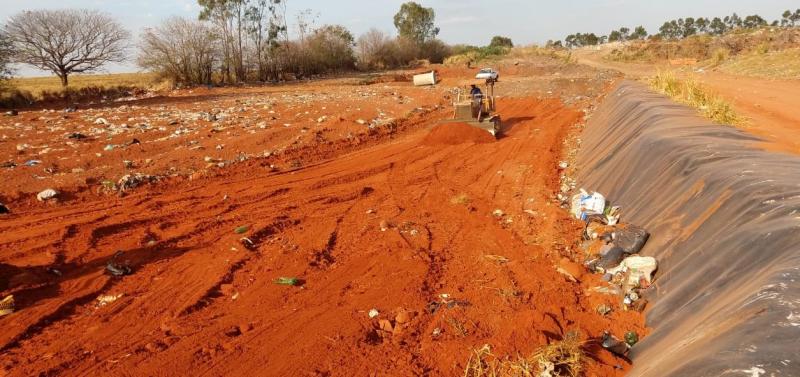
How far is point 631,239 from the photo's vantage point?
521 centimetres

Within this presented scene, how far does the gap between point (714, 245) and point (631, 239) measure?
3.94ft

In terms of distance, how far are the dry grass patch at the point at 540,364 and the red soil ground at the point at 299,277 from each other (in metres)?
0.16

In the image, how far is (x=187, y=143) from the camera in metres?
11.2

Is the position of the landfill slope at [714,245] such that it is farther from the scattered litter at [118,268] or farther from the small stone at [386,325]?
the scattered litter at [118,268]

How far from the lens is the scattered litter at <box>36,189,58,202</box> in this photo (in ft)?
26.2

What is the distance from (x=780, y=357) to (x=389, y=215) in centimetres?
562

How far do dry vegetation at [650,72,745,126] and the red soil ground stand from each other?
277 cm

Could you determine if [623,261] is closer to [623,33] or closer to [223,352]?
[223,352]

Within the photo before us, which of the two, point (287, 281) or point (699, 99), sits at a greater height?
point (699, 99)

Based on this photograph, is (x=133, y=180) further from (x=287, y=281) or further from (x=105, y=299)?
(x=287, y=281)

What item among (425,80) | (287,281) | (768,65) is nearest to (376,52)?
(425,80)

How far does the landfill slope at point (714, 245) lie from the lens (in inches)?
106

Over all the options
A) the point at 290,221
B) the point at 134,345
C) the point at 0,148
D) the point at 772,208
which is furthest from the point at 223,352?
the point at 0,148

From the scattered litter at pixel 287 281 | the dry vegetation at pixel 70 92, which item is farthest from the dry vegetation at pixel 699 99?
the dry vegetation at pixel 70 92
